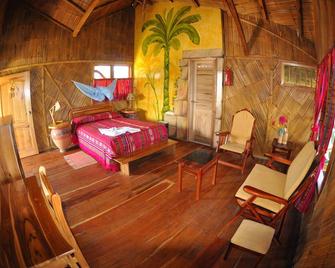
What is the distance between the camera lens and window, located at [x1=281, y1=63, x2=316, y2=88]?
4051 mm

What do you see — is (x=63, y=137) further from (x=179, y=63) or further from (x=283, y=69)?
(x=283, y=69)

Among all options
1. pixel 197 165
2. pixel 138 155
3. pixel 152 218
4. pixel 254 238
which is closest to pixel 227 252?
pixel 254 238

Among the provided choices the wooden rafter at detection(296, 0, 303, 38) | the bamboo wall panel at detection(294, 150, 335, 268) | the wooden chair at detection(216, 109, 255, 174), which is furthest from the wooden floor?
the wooden rafter at detection(296, 0, 303, 38)

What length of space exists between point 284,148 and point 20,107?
5655mm

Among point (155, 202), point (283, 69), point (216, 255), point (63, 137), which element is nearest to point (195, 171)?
point (155, 202)

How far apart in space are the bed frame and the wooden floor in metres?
0.23

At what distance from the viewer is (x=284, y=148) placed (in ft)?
13.4

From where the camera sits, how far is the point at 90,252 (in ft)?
7.97

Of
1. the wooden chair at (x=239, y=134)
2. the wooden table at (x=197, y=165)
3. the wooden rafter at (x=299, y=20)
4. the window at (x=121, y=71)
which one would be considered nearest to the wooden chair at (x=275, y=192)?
the wooden table at (x=197, y=165)

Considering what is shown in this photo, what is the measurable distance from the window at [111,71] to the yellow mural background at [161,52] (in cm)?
33

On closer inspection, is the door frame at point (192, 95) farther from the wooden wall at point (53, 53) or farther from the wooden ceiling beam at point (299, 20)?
the wooden wall at point (53, 53)

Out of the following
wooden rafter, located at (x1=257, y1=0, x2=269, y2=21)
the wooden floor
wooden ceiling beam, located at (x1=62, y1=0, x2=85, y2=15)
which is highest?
wooden ceiling beam, located at (x1=62, y1=0, x2=85, y2=15)

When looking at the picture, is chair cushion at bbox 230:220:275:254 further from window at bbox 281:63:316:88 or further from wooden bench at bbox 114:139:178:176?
window at bbox 281:63:316:88

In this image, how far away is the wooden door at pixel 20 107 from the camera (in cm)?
466
